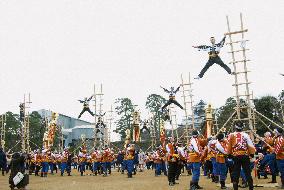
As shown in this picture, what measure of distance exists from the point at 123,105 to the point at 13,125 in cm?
2292

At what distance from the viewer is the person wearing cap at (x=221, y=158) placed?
38.9 ft

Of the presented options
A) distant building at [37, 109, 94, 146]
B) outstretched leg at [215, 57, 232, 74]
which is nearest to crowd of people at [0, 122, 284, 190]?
outstretched leg at [215, 57, 232, 74]

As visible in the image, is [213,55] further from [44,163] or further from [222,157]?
[44,163]

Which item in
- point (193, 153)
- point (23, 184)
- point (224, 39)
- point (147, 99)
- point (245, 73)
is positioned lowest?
point (23, 184)

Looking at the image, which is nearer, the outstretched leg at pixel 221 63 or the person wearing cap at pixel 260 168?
the person wearing cap at pixel 260 168

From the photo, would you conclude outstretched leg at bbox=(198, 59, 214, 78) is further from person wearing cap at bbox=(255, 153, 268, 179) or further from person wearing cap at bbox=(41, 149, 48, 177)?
person wearing cap at bbox=(41, 149, 48, 177)

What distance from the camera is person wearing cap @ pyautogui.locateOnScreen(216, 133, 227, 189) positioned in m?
11.9

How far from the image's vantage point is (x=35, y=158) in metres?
27.2

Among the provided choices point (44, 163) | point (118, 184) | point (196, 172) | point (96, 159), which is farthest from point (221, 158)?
point (44, 163)

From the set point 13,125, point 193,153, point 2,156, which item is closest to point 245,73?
point 193,153

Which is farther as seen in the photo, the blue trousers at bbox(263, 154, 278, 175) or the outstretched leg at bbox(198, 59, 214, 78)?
the outstretched leg at bbox(198, 59, 214, 78)

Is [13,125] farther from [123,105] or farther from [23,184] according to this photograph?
[23,184]

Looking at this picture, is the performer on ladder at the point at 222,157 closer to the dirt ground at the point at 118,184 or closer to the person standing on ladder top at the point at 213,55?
the dirt ground at the point at 118,184

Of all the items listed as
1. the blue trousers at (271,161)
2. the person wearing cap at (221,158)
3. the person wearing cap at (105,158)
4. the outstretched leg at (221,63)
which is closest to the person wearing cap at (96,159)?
the person wearing cap at (105,158)
